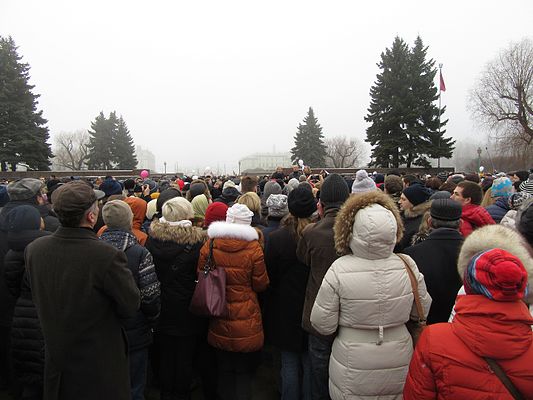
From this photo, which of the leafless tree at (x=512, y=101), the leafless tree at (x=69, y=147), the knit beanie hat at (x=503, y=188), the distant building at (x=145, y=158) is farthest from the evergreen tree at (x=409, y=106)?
the distant building at (x=145, y=158)

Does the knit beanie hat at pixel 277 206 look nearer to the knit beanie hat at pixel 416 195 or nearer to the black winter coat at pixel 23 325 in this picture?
the knit beanie hat at pixel 416 195

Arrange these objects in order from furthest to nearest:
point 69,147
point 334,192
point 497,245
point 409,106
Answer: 1. point 69,147
2. point 409,106
3. point 334,192
4. point 497,245

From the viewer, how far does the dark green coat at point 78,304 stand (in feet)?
7.13

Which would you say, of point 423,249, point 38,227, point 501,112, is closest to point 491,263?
point 423,249

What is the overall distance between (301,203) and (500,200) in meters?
3.32

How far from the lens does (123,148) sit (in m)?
48.2

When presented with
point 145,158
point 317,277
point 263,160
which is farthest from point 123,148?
point 145,158

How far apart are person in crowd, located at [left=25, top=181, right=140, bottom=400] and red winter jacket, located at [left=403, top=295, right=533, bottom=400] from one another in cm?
185

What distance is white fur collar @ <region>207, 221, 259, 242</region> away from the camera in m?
3.15

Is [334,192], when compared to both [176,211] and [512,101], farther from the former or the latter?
[512,101]

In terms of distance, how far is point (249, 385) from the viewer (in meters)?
3.41

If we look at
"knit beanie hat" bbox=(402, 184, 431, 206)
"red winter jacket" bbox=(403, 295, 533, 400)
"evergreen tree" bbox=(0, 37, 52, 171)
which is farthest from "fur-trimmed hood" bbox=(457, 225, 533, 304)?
"evergreen tree" bbox=(0, 37, 52, 171)

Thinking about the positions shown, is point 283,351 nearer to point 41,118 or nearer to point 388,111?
point 388,111

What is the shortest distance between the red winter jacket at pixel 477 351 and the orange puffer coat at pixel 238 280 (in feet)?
5.53
